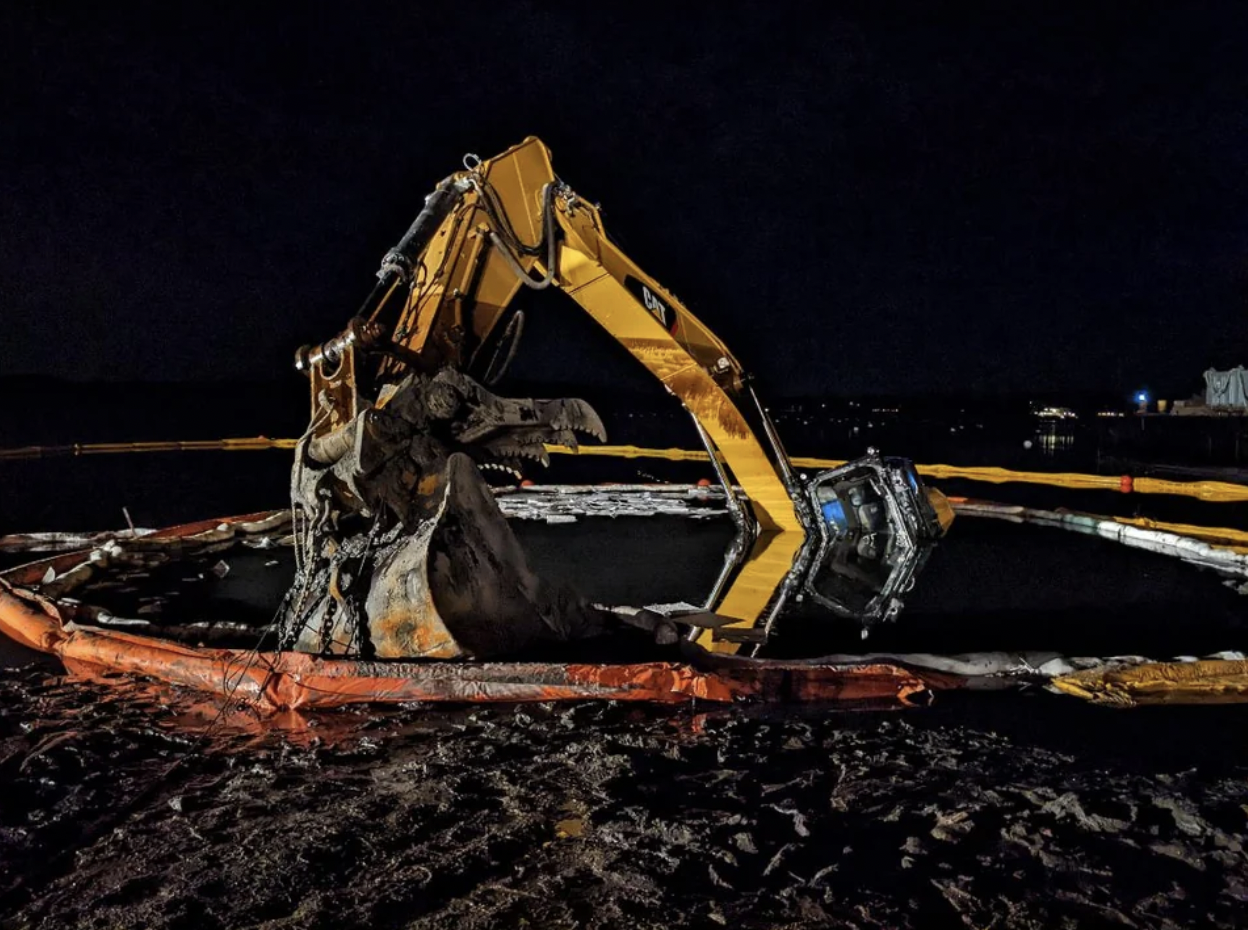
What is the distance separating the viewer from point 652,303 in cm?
845

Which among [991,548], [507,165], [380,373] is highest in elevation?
[507,165]

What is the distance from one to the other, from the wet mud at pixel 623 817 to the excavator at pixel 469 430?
1.08 m

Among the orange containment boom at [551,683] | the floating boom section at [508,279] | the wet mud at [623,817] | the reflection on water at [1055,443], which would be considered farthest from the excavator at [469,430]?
the reflection on water at [1055,443]

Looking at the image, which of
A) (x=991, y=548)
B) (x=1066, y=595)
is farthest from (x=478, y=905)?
(x=991, y=548)

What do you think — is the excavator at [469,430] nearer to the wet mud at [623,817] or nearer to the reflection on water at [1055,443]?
the wet mud at [623,817]

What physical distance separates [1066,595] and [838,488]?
10.5ft

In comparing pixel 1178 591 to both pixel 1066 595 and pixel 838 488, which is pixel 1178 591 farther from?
pixel 838 488

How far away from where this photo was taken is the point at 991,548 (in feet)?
36.8

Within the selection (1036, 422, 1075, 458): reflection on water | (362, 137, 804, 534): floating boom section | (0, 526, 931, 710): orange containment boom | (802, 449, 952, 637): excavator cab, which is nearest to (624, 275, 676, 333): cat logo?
(362, 137, 804, 534): floating boom section

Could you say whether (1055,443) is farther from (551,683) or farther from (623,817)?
(623,817)

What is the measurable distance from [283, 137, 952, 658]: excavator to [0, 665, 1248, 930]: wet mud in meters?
1.08

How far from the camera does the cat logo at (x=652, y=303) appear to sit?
8.20m

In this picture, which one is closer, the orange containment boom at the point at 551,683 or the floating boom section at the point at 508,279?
the orange containment boom at the point at 551,683

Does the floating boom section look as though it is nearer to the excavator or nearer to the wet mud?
the excavator
